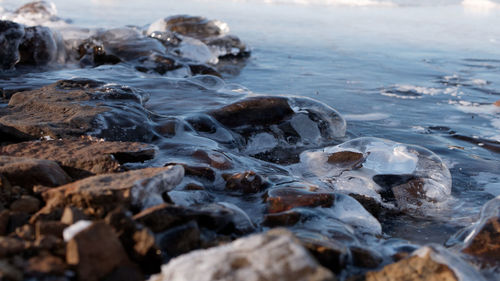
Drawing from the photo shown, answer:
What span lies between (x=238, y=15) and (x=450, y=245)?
514 inches

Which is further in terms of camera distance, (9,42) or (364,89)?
(364,89)

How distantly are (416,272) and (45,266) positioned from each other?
4.06 ft

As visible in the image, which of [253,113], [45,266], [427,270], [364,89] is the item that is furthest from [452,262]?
[364,89]

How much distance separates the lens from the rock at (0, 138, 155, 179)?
236 cm

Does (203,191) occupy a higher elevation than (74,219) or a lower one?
lower

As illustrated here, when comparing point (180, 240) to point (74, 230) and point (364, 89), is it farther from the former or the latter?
point (364, 89)

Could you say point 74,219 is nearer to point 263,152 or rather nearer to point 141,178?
point 141,178

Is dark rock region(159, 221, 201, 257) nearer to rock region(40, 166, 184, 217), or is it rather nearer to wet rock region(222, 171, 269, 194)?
rock region(40, 166, 184, 217)

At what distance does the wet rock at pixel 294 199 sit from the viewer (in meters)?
2.38

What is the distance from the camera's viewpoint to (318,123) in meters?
4.20

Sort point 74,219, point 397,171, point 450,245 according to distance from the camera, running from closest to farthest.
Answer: point 74,219
point 450,245
point 397,171

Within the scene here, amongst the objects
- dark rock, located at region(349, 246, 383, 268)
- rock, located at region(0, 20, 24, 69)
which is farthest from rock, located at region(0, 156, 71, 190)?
rock, located at region(0, 20, 24, 69)

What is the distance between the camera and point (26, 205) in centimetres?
191

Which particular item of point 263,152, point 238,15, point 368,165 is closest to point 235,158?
point 263,152
